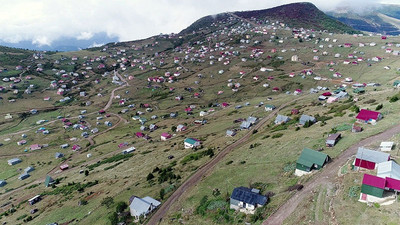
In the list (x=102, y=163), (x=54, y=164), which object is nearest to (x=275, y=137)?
(x=102, y=163)

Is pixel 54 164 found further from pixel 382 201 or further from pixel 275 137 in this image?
pixel 382 201

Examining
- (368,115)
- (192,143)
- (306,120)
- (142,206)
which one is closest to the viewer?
(142,206)

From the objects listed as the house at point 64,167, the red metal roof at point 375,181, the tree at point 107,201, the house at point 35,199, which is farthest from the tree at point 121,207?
the house at point 64,167

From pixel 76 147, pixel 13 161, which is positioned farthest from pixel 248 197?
pixel 13 161

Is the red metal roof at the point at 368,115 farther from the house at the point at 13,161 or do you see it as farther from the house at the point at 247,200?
the house at the point at 13,161

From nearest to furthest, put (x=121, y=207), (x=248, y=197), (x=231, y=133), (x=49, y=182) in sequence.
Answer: (x=248, y=197) → (x=121, y=207) → (x=49, y=182) → (x=231, y=133)

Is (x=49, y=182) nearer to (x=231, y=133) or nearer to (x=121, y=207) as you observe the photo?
(x=121, y=207)

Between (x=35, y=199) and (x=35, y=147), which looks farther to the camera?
(x=35, y=147)
